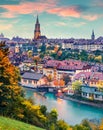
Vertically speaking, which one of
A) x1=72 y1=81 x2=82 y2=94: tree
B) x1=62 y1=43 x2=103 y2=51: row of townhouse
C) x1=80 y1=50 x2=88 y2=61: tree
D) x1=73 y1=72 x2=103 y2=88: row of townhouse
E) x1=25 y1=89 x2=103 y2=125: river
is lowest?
x1=25 y1=89 x2=103 y2=125: river

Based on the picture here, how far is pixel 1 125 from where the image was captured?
3.96m

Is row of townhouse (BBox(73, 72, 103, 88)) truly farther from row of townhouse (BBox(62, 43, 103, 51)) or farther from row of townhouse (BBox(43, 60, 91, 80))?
row of townhouse (BBox(62, 43, 103, 51))

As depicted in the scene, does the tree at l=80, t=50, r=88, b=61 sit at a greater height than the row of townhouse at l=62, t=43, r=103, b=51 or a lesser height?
lesser

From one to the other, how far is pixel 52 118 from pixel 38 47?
95.5 ft

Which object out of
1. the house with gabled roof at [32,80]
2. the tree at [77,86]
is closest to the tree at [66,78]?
the house with gabled roof at [32,80]

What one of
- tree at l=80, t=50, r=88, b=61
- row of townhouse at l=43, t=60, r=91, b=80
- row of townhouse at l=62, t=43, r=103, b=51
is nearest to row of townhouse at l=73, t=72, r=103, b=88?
row of townhouse at l=43, t=60, r=91, b=80

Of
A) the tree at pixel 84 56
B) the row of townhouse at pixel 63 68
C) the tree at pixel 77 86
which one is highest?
the tree at pixel 84 56

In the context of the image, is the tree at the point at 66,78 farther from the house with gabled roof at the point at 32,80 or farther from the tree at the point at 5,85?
the tree at the point at 5,85

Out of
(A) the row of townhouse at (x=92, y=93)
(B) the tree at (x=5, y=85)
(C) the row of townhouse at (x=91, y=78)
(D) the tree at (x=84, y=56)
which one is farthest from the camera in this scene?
(D) the tree at (x=84, y=56)

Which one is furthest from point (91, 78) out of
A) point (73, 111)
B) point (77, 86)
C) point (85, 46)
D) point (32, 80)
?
point (85, 46)

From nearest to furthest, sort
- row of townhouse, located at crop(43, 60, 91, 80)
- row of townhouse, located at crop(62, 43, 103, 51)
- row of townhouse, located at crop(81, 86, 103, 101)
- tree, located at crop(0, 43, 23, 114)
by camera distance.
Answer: tree, located at crop(0, 43, 23, 114) < row of townhouse, located at crop(81, 86, 103, 101) < row of townhouse, located at crop(43, 60, 91, 80) < row of townhouse, located at crop(62, 43, 103, 51)

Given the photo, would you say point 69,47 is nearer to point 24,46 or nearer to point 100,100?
point 24,46

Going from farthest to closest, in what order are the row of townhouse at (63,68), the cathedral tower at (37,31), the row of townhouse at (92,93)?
the cathedral tower at (37,31)
the row of townhouse at (63,68)
the row of townhouse at (92,93)

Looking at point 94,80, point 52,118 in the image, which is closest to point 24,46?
point 94,80
